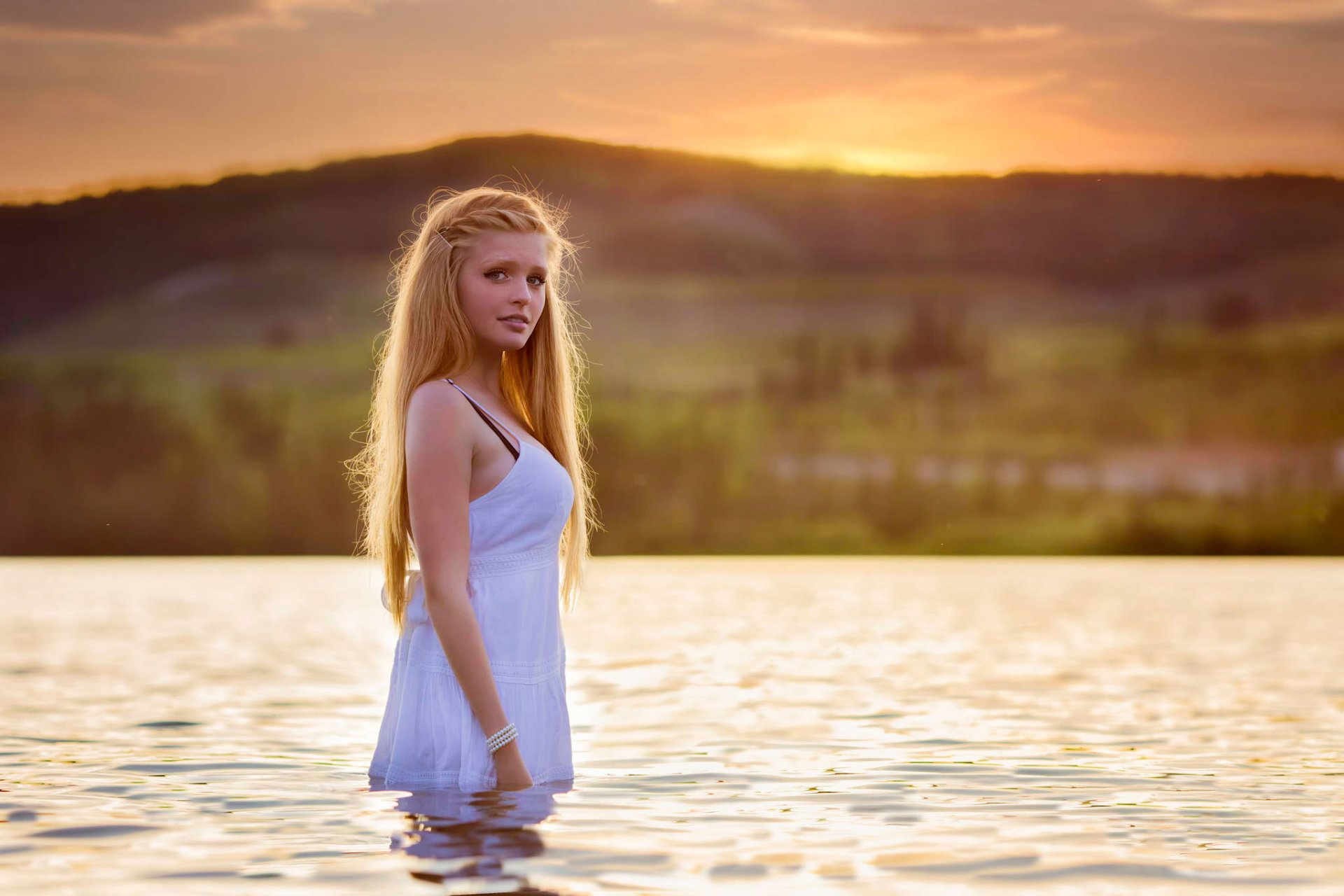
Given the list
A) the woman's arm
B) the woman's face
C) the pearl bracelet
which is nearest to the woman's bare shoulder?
the woman's arm

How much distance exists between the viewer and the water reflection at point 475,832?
14.5 feet

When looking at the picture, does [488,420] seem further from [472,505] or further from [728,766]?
[728,766]

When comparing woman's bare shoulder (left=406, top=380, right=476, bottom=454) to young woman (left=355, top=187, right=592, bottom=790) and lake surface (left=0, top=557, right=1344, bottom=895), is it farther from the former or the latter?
lake surface (left=0, top=557, right=1344, bottom=895)

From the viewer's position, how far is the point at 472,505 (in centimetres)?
435

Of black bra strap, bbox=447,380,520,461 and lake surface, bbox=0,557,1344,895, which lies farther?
lake surface, bbox=0,557,1344,895

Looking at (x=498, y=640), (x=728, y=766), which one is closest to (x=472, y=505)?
(x=498, y=640)

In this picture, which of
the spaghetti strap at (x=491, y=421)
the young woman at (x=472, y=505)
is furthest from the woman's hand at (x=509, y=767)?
the spaghetti strap at (x=491, y=421)

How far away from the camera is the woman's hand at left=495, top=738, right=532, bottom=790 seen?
433 centimetres

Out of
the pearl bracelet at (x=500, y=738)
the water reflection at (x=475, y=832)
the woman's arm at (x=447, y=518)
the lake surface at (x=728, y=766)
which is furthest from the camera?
the lake surface at (x=728, y=766)

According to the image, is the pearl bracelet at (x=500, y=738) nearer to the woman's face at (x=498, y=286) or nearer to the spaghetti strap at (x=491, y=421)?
the spaghetti strap at (x=491, y=421)

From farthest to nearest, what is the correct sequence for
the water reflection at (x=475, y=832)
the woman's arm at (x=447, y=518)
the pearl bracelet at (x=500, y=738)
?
the water reflection at (x=475, y=832) → the pearl bracelet at (x=500, y=738) → the woman's arm at (x=447, y=518)

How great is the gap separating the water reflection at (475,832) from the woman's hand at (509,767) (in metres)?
0.05

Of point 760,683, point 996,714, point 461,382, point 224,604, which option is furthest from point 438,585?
point 224,604

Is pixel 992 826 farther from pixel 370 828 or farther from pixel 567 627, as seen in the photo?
pixel 567 627
